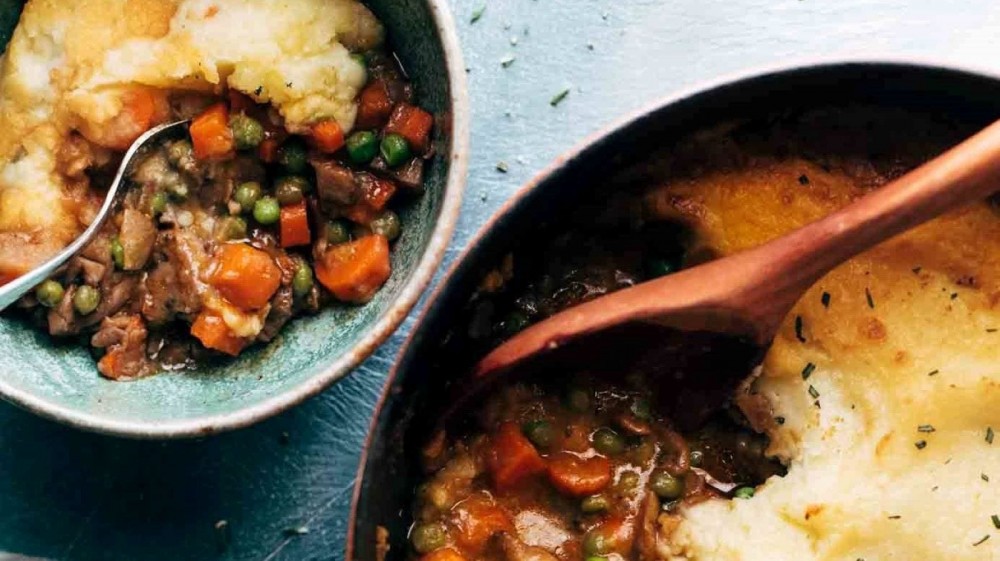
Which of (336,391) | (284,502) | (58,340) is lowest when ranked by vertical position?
(284,502)

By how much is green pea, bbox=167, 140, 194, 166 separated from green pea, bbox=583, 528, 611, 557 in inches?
53.8

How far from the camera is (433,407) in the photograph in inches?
117

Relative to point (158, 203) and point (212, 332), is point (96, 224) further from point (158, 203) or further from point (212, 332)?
point (212, 332)

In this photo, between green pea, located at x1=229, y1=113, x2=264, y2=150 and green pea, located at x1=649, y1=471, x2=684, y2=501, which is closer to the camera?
green pea, located at x1=229, y1=113, x2=264, y2=150

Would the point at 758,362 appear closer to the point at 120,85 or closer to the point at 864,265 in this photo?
the point at 864,265

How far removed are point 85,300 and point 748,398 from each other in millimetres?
1624

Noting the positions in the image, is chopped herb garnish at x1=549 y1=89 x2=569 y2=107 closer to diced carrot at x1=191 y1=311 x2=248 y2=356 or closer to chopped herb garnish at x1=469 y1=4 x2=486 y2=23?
chopped herb garnish at x1=469 y1=4 x2=486 y2=23

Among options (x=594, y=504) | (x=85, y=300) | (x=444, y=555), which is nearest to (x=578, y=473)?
(x=594, y=504)

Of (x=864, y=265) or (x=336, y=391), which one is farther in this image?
(x=336, y=391)

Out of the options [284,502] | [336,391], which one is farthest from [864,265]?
[284,502]

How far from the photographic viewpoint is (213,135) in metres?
2.94

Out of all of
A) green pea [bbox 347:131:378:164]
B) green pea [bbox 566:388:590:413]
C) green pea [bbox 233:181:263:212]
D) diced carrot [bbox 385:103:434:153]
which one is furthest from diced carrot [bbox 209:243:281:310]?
green pea [bbox 566:388:590:413]

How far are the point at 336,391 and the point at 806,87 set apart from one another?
4.74ft

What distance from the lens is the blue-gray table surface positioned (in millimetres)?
3262
